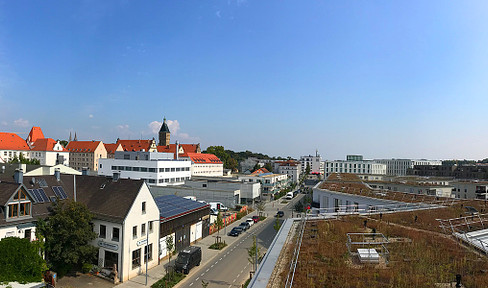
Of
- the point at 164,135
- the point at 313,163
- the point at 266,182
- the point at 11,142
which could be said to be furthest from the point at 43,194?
the point at 313,163

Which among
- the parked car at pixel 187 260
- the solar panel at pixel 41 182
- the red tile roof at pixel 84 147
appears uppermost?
the red tile roof at pixel 84 147

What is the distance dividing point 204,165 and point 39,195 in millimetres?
80212

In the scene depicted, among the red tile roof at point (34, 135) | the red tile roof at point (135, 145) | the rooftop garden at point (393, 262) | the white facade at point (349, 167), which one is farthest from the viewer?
the red tile roof at point (135, 145)

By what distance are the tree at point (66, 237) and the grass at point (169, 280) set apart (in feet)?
18.1

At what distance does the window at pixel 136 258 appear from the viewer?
23359 mm

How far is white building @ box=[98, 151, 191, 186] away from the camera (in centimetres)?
6056

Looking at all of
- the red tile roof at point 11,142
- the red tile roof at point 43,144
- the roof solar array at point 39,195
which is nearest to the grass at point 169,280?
the roof solar array at point 39,195

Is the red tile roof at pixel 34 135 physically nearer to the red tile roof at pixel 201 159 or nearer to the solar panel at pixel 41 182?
the red tile roof at pixel 201 159

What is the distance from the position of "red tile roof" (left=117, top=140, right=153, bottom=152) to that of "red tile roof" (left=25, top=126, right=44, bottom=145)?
2774cm

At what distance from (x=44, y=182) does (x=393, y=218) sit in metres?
27.4

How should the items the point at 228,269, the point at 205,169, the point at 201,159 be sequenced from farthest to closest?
the point at 201,159
the point at 205,169
the point at 228,269

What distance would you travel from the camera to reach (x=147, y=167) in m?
60.6

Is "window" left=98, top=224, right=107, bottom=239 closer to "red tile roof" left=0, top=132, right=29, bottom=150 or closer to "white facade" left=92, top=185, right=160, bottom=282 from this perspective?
"white facade" left=92, top=185, right=160, bottom=282

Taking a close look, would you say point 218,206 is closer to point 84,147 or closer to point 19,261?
point 19,261
